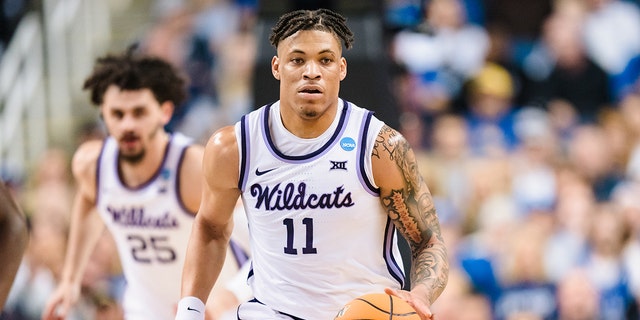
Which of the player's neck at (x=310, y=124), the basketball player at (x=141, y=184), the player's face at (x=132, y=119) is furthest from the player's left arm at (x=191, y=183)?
the player's neck at (x=310, y=124)

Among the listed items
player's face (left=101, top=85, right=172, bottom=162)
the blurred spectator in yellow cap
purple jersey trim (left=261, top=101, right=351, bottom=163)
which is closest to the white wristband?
purple jersey trim (left=261, top=101, right=351, bottom=163)

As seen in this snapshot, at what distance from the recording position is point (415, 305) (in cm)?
498

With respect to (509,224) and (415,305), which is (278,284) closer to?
(415,305)

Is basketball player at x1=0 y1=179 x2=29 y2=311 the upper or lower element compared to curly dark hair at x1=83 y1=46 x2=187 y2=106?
lower

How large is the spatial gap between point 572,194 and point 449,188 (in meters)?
1.23

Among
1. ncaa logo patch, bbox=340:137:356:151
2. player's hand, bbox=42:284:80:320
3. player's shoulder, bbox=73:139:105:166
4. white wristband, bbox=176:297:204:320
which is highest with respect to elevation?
ncaa logo patch, bbox=340:137:356:151

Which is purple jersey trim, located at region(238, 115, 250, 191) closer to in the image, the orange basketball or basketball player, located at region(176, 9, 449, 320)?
basketball player, located at region(176, 9, 449, 320)

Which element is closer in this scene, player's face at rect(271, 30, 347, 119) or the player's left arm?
player's face at rect(271, 30, 347, 119)

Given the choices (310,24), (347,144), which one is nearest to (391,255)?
(347,144)

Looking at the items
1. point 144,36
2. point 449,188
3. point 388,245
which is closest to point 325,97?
point 388,245

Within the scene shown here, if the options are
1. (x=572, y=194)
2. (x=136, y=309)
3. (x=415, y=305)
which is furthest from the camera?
(x=572, y=194)

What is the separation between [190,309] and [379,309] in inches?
46.2

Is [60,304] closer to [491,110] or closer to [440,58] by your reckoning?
[491,110]

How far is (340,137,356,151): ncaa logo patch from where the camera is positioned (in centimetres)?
549
